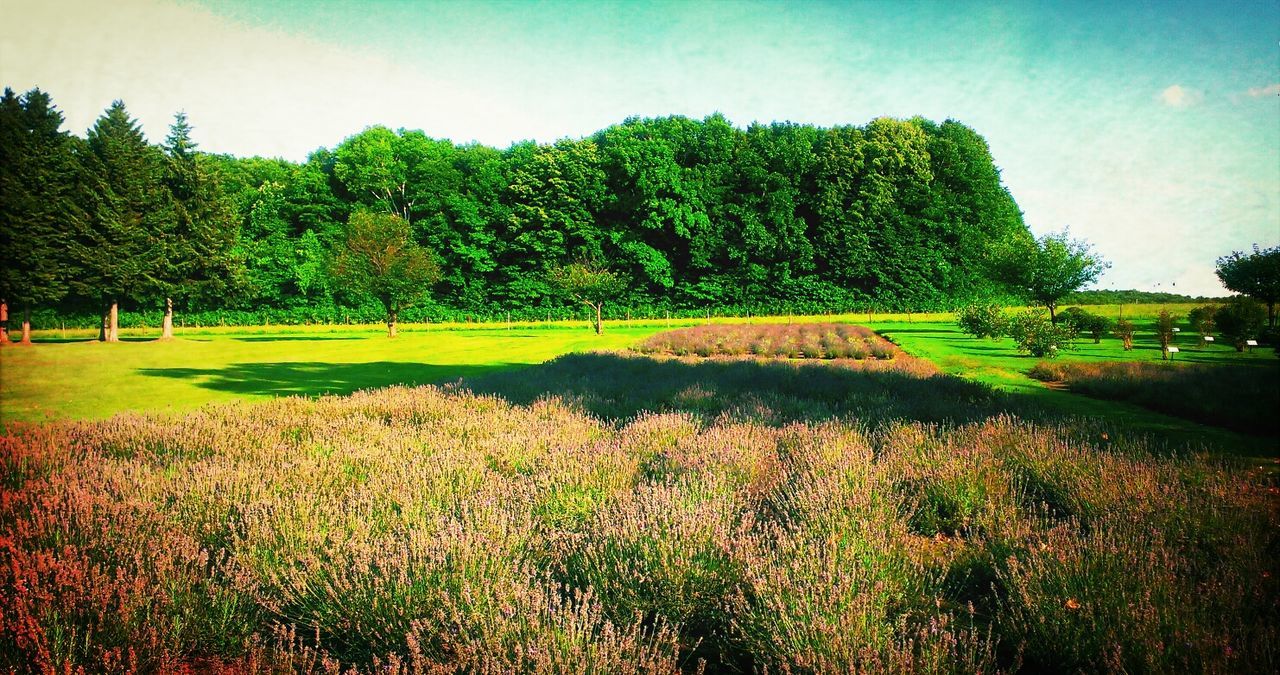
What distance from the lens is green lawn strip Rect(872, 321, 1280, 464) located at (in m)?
8.09

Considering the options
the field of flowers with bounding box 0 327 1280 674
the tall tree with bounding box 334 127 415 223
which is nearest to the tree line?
the tall tree with bounding box 334 127 415 223

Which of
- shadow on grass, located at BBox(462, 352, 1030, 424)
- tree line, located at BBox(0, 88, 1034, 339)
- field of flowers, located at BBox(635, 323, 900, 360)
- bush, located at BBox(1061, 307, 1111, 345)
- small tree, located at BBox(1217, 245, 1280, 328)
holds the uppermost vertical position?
tree line, located at BBox(0, 88, 1034, 339)

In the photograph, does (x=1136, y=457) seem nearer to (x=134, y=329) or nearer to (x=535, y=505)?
(x=535, y=505)

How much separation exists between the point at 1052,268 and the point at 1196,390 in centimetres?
2304

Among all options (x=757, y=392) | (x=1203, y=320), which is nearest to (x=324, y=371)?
(x=757, y=392)

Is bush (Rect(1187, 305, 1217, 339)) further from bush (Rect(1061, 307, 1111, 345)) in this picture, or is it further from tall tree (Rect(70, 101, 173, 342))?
tall tree (Rect(70, 101, 173, 342))

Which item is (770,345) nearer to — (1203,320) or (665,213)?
(1203,320)

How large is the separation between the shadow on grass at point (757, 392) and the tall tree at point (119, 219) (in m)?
30.0

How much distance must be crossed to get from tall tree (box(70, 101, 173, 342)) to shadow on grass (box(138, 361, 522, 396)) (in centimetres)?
1735

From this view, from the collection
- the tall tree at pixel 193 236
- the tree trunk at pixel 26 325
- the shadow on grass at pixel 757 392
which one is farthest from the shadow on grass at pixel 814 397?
the tree trunk at pixel 26 325

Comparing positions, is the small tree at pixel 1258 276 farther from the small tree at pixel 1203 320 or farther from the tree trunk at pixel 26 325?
the tree trunk at pixel 26 325

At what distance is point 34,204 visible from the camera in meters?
24.6

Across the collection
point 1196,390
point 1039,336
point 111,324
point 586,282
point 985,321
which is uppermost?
point 586,282

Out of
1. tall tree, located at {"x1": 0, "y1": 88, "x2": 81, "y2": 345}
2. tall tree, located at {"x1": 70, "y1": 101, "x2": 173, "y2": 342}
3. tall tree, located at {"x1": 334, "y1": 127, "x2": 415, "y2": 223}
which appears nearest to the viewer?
tall tree, located at {"x1": 0, "y1": 88, "x2": 81, "y2": 345}
